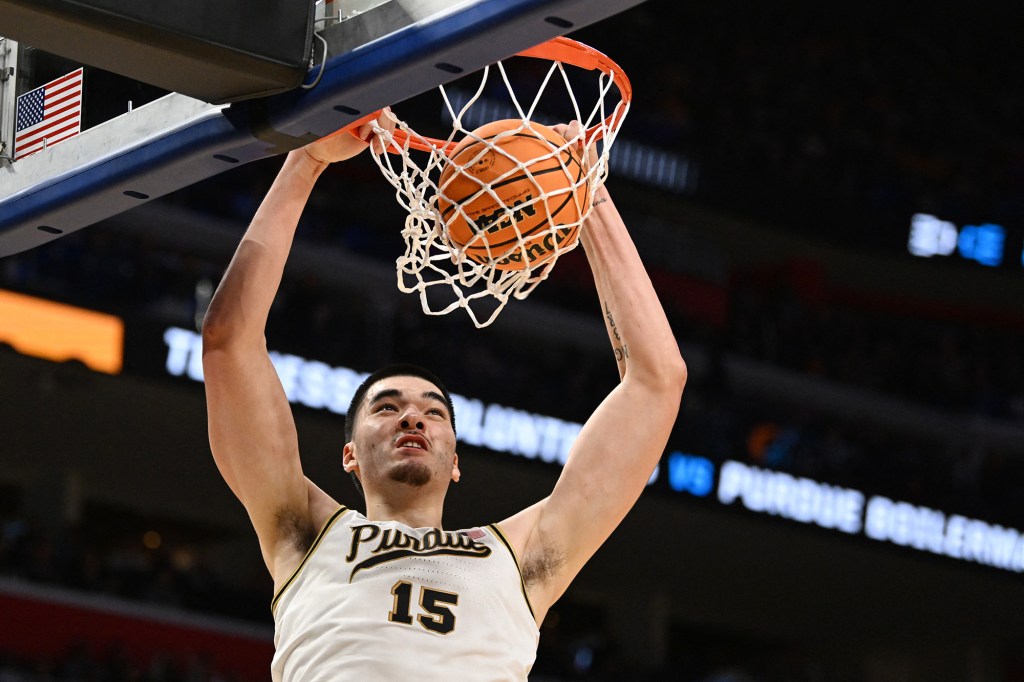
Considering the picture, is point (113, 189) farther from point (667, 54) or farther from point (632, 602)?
point (667, 54)

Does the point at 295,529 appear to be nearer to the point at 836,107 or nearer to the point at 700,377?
the point at 700,377

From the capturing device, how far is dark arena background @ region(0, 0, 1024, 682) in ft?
37.2

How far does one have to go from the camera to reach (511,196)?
3141mm

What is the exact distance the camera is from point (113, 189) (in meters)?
2.83

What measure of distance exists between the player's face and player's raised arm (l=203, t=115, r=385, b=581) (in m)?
0.19

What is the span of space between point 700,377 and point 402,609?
37.3ft

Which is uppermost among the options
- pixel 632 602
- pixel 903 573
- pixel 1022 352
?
pixel 1022 352

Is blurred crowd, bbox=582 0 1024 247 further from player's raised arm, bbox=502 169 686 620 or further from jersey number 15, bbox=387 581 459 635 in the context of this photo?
jersey number 15, bbox=387 581 459 635

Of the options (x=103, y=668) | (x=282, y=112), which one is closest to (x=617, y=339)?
(x=282, y=112)

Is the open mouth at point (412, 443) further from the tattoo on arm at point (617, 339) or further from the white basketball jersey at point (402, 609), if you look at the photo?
the tattoo on arm at point (617, 339)

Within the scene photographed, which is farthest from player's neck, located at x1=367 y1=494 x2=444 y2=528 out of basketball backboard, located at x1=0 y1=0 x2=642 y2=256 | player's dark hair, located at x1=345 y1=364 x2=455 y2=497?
basketball backboard, located at x1=0 y1=0 x2=642 y2=256

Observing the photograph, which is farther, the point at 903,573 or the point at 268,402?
the point at 903,573

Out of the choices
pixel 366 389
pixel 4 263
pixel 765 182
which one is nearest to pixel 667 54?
pixel 765 182

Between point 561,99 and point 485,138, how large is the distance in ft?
40.5
